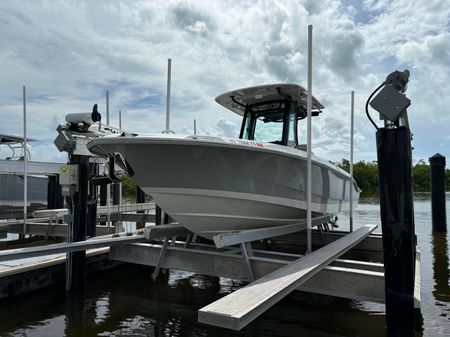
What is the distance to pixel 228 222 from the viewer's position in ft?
18.1

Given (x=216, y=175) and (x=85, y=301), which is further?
(x=85, y=301)

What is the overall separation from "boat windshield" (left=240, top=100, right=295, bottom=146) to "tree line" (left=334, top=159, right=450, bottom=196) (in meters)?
43.3

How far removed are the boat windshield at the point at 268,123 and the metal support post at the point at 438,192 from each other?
8723mm

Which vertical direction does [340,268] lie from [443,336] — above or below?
above

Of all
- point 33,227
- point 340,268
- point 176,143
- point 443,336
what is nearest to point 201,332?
point 340,268

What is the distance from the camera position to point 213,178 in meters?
5.17

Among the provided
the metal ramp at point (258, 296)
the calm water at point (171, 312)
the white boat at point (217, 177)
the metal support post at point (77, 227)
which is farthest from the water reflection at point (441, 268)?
the metal support post at point (77, 227)

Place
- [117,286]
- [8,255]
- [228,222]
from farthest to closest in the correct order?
[117,286]
[228,222]
[8,255]

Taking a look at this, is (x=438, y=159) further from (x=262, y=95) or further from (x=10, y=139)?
(x=10, y=139)

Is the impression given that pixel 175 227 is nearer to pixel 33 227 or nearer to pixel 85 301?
pixel 85 301

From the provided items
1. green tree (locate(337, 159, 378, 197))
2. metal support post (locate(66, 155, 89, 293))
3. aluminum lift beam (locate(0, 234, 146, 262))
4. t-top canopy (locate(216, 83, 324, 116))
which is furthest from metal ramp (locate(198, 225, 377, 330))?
green tree (locate(337, 159, 378, 197))

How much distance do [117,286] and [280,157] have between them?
3574 mm

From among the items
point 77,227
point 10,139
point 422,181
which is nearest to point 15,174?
point 10,139

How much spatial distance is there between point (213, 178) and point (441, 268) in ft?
18.9
